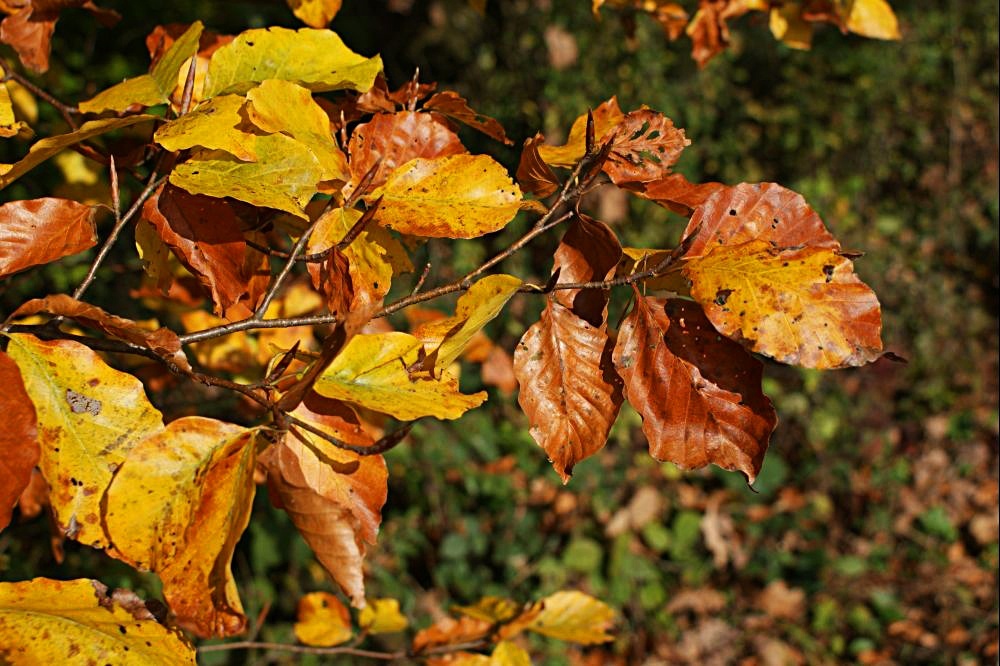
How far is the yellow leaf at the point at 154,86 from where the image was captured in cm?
69

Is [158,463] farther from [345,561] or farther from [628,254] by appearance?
[628,254]

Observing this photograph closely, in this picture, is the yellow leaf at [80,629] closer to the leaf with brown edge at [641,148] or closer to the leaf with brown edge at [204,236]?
the leaf with brown edge at [204,236]

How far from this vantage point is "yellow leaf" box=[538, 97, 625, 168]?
2.48 feet

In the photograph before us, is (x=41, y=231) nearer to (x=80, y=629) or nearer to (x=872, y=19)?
(x=80, y=629)

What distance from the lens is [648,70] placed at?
14.5 ft

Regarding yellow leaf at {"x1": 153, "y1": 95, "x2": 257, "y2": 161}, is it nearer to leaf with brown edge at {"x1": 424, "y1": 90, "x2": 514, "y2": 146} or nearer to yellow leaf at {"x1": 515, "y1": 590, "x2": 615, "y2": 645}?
leaf with brown edge at {"x1": 424, "y1": 90, "x2": 514, "y2": 146}

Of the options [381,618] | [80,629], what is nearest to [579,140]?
[80,629]

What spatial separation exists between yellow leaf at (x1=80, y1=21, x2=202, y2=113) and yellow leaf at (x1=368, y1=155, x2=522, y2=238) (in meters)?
0.18

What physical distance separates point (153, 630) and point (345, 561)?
0.54 feet

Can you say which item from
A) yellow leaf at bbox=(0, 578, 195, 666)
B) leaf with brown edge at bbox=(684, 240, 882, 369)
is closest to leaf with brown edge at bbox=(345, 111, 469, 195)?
leaf with brown edge at bbox=(684, 240, 882, 369)

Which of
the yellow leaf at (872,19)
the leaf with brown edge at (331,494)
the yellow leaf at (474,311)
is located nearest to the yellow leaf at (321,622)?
the leaf with brown edge at (331,494)

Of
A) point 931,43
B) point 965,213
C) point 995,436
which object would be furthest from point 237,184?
point 931,43

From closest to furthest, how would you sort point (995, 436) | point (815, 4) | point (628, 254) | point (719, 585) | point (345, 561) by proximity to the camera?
1. point (345, 561)
2. point (628, 254)
3. point (815, 4)
4. point (719, 585)
5. point (995, 436)

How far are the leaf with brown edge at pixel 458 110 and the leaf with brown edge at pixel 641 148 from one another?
0.13m
